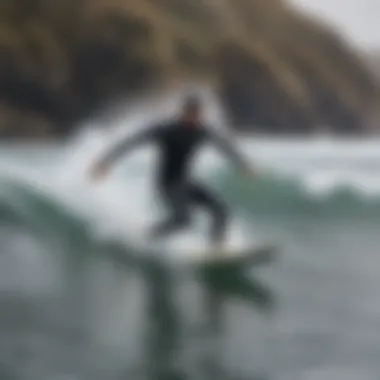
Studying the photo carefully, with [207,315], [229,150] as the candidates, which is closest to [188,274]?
[207,315]

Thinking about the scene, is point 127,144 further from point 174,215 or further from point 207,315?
point 207,315

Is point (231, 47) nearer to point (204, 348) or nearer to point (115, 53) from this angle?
point (115, 53)

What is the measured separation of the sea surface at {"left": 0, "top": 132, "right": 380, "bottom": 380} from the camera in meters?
1.32

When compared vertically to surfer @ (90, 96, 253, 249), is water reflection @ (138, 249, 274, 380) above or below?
below

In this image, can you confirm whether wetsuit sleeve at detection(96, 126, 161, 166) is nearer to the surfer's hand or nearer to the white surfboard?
the surfer's hand

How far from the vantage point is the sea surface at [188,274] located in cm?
132

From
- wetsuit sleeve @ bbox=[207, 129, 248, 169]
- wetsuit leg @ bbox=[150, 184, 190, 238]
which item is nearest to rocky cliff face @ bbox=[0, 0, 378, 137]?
wetsuit sleeve @ bbox=[207, 129, 248, 169]

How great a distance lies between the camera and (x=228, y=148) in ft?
4.57

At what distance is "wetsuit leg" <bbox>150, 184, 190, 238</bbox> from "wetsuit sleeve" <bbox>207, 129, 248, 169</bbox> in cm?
10

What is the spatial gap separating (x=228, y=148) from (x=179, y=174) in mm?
89

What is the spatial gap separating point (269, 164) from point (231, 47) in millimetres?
204

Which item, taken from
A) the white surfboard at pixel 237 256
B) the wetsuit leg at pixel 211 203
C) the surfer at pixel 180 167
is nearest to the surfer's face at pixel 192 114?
the surfer at pixel 180 167

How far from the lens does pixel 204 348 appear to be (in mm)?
1328

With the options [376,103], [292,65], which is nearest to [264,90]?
[292,65]
